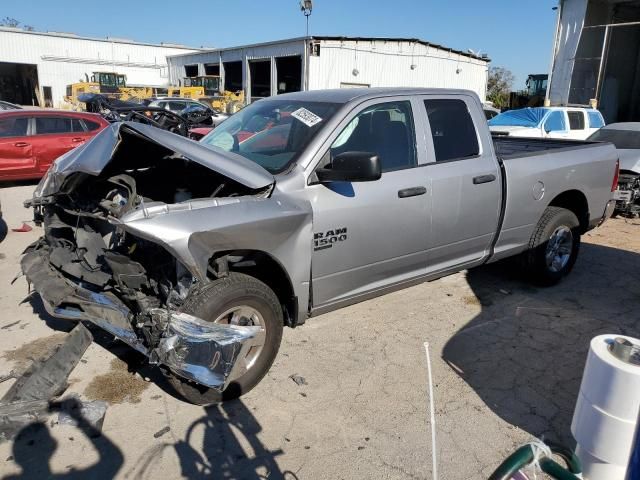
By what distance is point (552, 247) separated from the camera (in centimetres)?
527

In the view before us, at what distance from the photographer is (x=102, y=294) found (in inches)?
128

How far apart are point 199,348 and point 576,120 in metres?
14.9

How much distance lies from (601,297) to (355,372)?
3.04m

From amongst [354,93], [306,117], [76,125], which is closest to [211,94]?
[76,125]

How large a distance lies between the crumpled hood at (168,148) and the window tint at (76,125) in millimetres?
8693

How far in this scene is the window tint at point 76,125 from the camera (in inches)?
435

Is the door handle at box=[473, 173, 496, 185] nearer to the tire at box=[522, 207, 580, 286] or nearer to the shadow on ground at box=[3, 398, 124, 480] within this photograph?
the tire at box=[522, 207, 580, 286]

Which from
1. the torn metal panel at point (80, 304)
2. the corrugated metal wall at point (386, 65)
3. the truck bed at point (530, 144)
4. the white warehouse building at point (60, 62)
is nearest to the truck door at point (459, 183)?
the truck bed at point (530, 144)

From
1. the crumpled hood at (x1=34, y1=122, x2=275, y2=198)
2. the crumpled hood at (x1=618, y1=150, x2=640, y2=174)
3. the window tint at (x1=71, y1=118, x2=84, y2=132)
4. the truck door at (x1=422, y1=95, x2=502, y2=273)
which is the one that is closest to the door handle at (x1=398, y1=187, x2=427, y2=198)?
the truck door at (x1=422, y1=95, x2=502, y2=273)

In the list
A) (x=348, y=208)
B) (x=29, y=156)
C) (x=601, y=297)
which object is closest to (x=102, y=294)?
(x=348, y=208)

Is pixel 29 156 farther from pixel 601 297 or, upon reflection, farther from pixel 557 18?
pixel 557 18

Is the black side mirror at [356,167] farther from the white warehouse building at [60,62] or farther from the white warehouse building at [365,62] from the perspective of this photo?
the white warehouse building at [60,62]

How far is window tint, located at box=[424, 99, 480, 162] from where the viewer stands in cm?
413

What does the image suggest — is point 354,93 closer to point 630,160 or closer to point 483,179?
point 483,179
